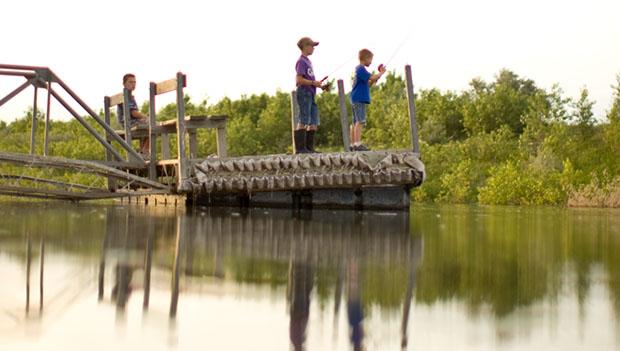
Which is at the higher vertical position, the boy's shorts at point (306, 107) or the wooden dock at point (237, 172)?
the boy's shorts at point (306, 107)

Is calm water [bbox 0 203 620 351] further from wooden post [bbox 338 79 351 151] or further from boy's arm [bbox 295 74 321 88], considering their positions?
wooden post [bbox 338 79 351 151]

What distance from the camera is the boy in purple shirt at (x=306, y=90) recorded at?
15.9m

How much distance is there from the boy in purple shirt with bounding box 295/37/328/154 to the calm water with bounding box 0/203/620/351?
18.2ft

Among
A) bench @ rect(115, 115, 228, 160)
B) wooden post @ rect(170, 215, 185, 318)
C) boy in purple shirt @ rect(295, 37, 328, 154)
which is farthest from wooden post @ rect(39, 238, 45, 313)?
bench @ rect(115, 115, 228, 160)

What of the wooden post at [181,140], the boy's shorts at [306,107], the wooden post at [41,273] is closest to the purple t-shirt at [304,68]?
the boy's shorts at [306,107]

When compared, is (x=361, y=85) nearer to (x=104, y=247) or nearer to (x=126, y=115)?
(x=126, y=115)

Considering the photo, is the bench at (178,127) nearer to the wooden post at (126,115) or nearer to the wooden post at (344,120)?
the wooden post at (126,115)

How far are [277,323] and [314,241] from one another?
16.3ft

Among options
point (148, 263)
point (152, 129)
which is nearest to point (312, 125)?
point (152, 129)

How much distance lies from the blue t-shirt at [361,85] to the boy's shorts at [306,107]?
64cm

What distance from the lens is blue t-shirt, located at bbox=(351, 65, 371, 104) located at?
16.1 metres

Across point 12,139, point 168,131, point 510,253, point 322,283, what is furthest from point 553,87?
point 322,283

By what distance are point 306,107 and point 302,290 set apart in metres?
10.8

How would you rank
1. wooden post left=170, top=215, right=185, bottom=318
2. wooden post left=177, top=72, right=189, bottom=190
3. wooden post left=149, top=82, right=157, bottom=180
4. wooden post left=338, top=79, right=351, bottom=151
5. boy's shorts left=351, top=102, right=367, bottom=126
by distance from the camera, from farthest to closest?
1. wooden post left=149, top=82, right=157, bottom=180
2. wooden post left=338, top=79, right=351, bottom=151
3. wooden post left=177, top=72, right=189, bottom=190
4. boy's shorts left=351, top=102, right=367, bottom=126
5. wooden post left=170, top=215, right=185, bottom=318
